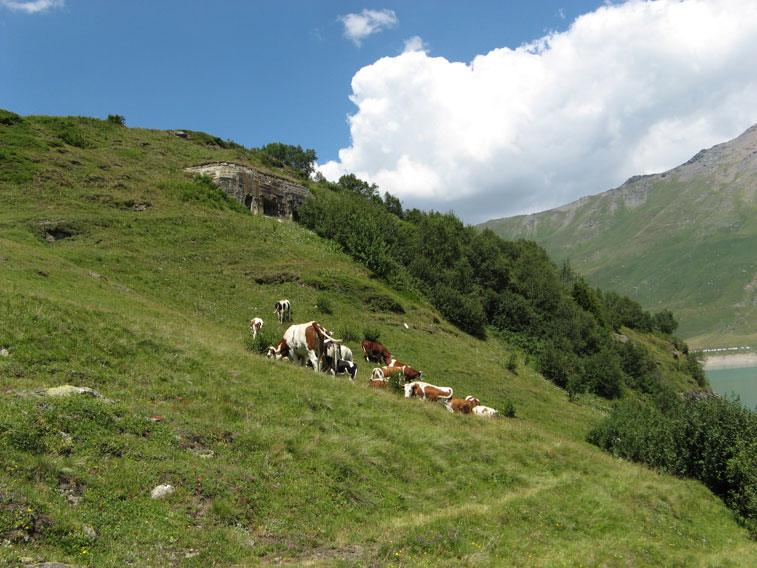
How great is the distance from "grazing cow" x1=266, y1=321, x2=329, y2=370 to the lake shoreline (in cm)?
19081

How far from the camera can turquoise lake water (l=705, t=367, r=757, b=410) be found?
90062mm

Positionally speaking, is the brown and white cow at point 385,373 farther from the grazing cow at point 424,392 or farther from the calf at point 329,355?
the calf at point 329,355

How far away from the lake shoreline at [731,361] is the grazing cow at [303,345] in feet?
626

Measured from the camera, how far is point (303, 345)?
18562 mm

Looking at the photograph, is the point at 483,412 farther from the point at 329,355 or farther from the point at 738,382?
the point at 738,382

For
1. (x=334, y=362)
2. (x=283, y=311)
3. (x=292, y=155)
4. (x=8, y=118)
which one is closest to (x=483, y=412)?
(x=334, y=362)

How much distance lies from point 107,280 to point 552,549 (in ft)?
88.4

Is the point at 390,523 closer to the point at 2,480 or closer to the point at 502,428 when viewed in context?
the point at 2,480

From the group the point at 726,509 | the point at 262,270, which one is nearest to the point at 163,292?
the point at 262,270

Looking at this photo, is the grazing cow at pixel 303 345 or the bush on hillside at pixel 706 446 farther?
the bush on hillside at pixel 706 446

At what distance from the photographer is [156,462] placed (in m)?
7.80

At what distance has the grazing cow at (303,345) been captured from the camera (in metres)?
18.5

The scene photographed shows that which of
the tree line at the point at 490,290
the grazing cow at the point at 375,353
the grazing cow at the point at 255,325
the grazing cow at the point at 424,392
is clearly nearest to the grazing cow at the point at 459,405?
the grazing cow at the point at 424,392

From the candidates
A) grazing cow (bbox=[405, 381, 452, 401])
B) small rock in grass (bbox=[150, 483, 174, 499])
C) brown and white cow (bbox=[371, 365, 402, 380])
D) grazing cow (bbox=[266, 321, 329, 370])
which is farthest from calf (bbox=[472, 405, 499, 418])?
small rock in grass (bbox=[150, 483, 174, 499])
